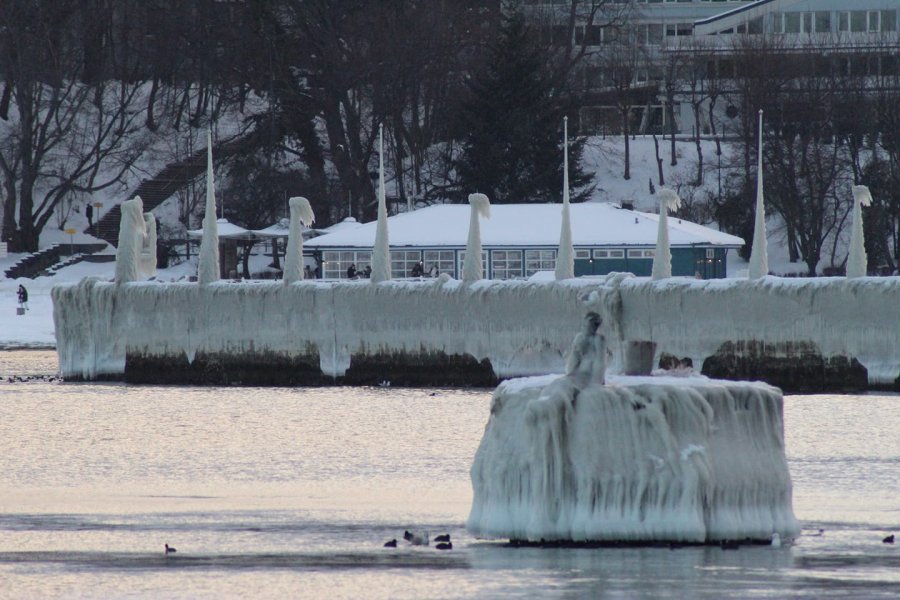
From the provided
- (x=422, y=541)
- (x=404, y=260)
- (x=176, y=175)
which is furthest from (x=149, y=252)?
(x=176, y=175)

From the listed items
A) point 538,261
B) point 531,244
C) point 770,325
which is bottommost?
point 770,325

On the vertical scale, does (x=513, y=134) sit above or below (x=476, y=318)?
above

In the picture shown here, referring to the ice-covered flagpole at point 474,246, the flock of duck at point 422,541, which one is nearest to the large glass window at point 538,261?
the ice-covered flagpole at point 474,246

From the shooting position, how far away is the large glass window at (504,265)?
233ft

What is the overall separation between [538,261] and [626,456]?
49123 mm

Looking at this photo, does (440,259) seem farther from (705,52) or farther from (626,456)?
(626,456)

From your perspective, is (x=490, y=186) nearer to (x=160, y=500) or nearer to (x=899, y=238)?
(x=899, y=238)

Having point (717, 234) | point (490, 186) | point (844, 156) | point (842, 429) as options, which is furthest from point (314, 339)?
point (844, 156)

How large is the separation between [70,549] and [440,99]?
73111 mm

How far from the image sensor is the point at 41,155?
287 feet

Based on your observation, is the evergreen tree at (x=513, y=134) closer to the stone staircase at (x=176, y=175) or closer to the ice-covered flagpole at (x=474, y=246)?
the stone staircase at (x=176, y=175)

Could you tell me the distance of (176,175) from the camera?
95.8m

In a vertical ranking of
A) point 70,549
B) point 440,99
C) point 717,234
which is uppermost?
point 440,99

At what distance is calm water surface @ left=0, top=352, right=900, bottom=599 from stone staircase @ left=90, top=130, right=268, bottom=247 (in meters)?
41.9
